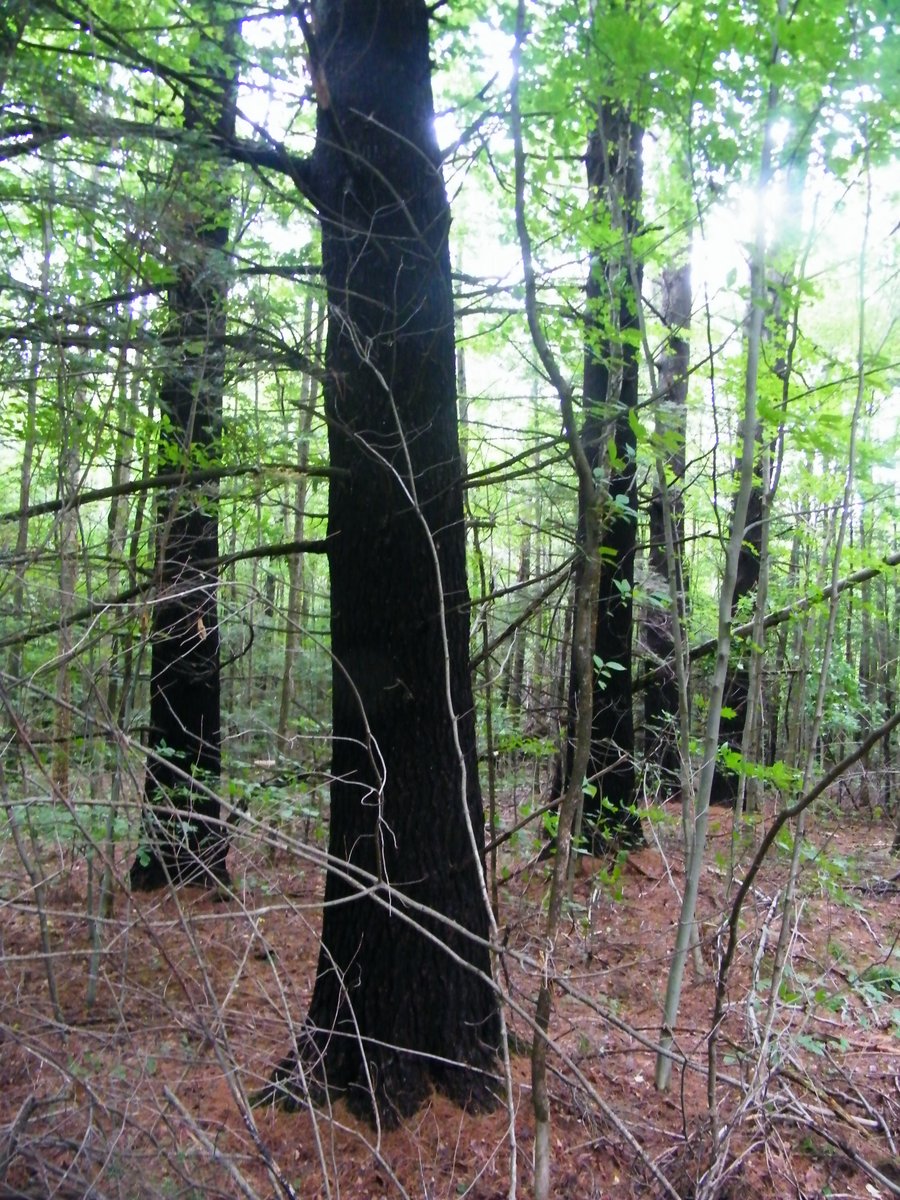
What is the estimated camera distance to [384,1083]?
3.10 metres

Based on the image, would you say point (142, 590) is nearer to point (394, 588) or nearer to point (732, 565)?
point (394, 588)

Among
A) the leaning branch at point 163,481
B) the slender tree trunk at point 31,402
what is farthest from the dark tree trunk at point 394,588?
the slender tree trunk at point 31,402

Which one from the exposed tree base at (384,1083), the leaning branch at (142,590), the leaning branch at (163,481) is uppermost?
the leaning branch at (163,481)

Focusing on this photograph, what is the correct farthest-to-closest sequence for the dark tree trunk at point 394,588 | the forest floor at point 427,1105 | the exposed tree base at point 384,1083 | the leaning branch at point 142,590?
the leaning branch at point 142,590
the dark tree trunk at point 394,588
the exposed tree base at point 384,1083
the forest floor at point 427,1105

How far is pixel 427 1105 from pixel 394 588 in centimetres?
208

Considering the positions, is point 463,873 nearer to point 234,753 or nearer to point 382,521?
point 382,521

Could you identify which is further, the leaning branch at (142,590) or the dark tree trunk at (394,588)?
the leaning branch at (142,590)

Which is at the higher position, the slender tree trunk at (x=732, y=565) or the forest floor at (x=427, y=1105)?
the slender tree trunk at (x=732, y=565)

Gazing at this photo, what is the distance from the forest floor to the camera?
7.72 feet

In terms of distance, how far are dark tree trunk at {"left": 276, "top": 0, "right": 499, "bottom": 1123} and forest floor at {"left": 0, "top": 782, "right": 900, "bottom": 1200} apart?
0.29 m

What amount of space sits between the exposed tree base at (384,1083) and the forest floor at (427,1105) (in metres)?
0.05

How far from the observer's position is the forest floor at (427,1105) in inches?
92.7

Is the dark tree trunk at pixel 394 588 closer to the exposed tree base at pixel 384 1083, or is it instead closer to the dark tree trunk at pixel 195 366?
the exposed tree base at pixel 384 1083

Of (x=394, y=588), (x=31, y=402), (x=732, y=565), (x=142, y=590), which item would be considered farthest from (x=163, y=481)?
(x=732, y=565)
